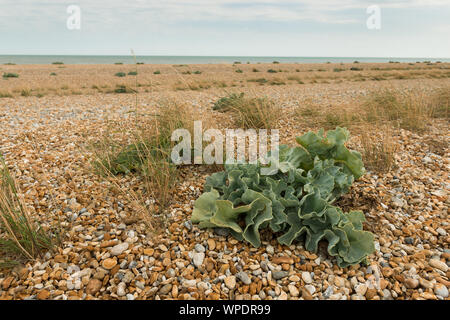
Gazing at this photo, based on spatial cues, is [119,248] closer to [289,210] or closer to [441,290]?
[289,210]

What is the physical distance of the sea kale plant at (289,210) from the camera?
1.91 meters

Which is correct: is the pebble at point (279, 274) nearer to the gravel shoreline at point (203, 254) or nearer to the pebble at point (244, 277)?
the gravel shoreline at point (203, 254)

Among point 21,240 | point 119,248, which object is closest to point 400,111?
point 119,248

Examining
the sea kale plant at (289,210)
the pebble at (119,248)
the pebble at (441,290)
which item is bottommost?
the pebble at (441,290)

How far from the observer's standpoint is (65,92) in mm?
8539

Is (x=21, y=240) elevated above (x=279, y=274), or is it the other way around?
(x=21, y=240)

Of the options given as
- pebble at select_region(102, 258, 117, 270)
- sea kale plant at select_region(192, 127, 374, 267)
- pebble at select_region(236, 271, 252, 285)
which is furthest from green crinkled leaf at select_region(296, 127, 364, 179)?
pebble at select_region(102, 258, 117, 270)

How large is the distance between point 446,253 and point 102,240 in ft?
7.54

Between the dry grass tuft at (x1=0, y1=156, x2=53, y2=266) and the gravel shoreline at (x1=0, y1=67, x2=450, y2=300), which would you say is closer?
the gravel shoreline at (x1=0, y1=67, x2=450, y2=300)

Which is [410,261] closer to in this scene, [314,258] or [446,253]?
[446,253]

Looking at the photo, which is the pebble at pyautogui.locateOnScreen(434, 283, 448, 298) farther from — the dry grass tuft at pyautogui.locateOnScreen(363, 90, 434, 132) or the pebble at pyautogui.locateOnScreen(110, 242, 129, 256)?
the dry grass tuft at pyautogui.locateOnScreen(363, 90, 434, 132)

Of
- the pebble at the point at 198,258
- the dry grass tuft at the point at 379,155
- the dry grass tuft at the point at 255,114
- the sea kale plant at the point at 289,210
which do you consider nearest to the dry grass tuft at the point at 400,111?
the dry grass tuft at the point at 379,155

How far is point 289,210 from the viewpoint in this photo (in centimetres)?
210

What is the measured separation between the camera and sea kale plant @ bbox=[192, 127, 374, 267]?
6.27 ft
